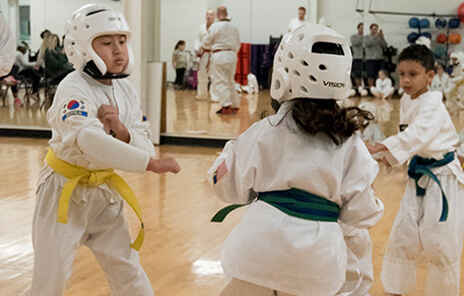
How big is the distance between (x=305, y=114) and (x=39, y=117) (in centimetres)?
843

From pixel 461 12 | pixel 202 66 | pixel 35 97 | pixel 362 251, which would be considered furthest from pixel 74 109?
pixel 35 97

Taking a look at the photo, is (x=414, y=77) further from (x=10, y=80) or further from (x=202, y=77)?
(x=10, y=80)

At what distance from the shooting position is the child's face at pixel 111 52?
3.02 m

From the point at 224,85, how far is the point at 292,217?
7.74 metres

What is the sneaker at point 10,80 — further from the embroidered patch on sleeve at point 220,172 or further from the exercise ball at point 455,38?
the embroidered patch on sleeve at point 220,172

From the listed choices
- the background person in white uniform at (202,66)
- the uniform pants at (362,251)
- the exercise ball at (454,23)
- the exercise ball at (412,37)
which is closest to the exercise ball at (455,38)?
the exercise ball at (454,23)

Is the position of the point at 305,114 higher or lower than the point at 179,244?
higher

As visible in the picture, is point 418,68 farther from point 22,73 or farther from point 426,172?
point 22,73

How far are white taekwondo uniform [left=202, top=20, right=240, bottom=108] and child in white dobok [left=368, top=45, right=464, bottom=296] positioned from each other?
592 cm

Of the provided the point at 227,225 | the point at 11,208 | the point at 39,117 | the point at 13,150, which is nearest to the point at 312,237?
the point at 227,225

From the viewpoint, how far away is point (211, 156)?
8680 millimetres

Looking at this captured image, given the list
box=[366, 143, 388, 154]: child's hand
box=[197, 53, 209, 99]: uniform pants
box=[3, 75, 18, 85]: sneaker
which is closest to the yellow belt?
box=[366, 143, 388, 154]: child's hand

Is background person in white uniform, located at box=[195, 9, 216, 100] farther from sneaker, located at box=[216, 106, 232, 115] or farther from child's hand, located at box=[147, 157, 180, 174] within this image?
child's hand, located at box=[147, 157, 180, 174]

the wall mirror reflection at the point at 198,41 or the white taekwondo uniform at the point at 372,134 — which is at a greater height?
the wall mirror reflection at the point at 198,41
